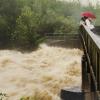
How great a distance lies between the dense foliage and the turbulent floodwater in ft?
12.5

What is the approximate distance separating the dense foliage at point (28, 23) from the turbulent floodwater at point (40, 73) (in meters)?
3.81

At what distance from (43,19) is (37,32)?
2213 millimetres

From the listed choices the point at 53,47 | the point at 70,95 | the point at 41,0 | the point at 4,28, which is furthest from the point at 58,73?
the point at 41,0

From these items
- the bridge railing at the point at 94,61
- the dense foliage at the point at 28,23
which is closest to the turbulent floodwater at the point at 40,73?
the dense foliage at the point at 28,23

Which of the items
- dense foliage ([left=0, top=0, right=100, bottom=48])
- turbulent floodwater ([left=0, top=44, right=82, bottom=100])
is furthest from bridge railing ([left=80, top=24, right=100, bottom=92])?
dense foliage ([left=0, top=0, right=100, bottom=48])

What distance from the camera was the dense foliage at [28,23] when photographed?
117ft

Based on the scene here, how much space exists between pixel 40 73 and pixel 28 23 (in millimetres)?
14161

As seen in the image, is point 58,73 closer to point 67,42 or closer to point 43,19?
point 67,42

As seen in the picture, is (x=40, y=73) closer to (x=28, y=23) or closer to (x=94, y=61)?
(x=28, y=23)

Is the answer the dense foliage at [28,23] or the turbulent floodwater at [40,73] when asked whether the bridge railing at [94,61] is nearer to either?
the turbulent floodwater at [40,73]

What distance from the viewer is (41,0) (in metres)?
40.9

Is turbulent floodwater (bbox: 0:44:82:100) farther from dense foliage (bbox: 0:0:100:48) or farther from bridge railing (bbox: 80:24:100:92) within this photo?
bridge railing (bbox: 80:24:100:92)

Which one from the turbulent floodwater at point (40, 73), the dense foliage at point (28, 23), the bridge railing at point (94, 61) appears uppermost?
the bridge railing at point (94, 61)

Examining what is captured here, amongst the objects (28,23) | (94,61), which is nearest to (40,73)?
(28,23)
